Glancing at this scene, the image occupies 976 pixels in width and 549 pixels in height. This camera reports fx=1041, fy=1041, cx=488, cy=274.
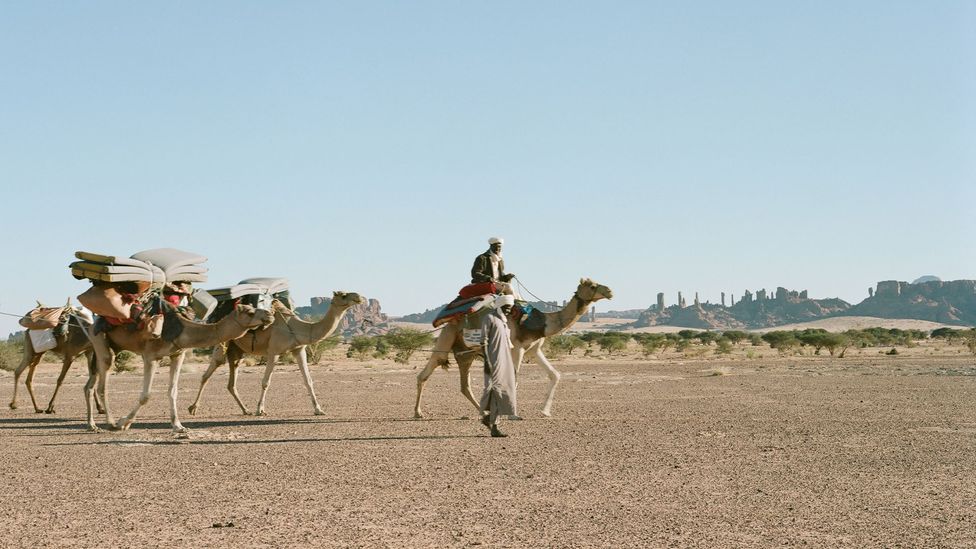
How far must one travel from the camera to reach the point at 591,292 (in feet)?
57.3

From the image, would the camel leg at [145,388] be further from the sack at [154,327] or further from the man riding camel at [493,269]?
the man riding camel at [493,269]

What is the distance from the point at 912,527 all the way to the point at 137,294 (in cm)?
1160

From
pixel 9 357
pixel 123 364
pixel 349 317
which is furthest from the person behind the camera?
pixel 349 317

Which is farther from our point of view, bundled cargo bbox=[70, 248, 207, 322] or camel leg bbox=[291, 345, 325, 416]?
camel leg bbox=[291, 345, 325, 416]

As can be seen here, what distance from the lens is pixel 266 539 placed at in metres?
8.05

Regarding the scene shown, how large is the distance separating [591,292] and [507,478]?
7005mm

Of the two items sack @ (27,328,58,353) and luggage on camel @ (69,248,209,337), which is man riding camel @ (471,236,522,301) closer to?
luggage on camel @ (69,248,209,337)

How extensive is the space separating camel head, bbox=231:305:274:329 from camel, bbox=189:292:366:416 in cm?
251

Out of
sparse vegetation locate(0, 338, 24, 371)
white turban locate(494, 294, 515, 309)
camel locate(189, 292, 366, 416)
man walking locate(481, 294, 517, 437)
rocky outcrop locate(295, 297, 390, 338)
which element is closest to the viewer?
man walking locate(481, 294, 517, 437)

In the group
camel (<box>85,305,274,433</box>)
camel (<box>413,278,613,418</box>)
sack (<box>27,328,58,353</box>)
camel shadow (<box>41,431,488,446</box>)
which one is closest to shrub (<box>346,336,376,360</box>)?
sack (<box>27,328,58,353</box>)

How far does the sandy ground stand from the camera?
825 cm

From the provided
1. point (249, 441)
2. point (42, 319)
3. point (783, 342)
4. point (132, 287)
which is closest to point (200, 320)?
point (132, 287)

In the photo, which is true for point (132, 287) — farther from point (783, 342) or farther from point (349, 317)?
point (349, 317)

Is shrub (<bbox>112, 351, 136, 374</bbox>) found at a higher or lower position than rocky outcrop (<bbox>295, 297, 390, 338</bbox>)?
lower
